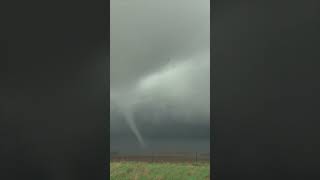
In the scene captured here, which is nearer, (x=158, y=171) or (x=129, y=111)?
(x=129, y=111)

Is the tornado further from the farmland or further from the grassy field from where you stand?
the grassy field

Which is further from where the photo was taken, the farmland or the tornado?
the farmland

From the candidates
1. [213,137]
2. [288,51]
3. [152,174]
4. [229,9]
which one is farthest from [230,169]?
[152,174]

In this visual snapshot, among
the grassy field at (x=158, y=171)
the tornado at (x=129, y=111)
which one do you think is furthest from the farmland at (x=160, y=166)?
the tornado at (x=129, y=111)

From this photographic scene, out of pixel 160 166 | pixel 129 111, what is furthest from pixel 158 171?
pixel 129 111

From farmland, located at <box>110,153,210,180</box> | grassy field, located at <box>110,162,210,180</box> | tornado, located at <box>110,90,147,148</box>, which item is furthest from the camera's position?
grassy field, located at <box>110,162,210,180</box>

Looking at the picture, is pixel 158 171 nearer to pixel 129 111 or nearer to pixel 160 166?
pixel 160 166

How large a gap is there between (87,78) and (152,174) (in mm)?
2189

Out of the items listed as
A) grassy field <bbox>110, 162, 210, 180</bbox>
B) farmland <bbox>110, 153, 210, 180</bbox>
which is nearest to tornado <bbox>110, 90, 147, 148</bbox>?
farmland <bbox>110, 153, 210, 180</bbox>

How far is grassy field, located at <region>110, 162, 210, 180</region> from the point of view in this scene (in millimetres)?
4426

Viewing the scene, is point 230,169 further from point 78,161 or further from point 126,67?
point 126,67

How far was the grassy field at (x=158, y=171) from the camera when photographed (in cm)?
443

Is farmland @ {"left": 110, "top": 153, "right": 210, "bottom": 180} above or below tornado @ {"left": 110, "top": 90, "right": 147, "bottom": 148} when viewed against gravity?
below

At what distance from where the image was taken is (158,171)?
4.67m
